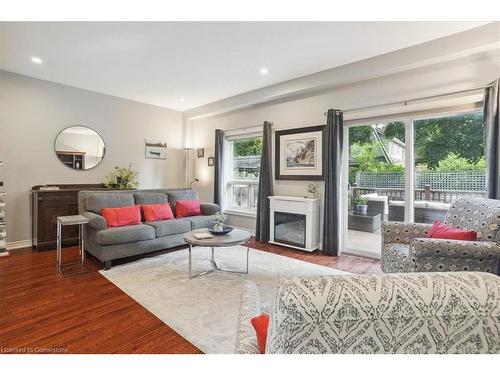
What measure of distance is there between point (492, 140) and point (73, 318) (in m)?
4.18

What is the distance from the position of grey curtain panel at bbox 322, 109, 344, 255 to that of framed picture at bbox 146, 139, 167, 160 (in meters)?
3.72

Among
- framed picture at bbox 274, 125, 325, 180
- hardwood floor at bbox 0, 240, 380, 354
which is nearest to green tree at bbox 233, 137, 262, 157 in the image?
framed picture at bbox 274, 125, 325, 180

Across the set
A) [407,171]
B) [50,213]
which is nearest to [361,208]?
[407,171]

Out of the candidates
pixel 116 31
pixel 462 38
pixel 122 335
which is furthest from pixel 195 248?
pixel 462 38

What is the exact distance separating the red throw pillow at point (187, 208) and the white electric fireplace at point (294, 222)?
1285mm

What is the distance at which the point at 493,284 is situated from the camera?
63cm

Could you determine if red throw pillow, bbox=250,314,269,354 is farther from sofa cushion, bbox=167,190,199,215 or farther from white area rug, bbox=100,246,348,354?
sofa cushion, bbox=167,190,199,215

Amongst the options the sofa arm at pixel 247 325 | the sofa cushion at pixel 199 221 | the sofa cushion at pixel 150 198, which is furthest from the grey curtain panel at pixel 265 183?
the sofa arm at pixel 247 325

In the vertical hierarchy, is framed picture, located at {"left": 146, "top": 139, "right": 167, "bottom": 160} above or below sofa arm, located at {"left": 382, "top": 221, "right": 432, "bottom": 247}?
→ above

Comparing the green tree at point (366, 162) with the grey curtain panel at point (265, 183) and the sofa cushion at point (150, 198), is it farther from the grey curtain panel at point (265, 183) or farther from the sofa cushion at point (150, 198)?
the sofa cushion at point (150, 198)

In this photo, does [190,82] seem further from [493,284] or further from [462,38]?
Answer: [493,284]

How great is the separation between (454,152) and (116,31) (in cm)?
411

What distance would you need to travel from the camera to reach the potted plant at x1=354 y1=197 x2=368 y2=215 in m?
3.89

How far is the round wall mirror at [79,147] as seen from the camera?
4449mm
